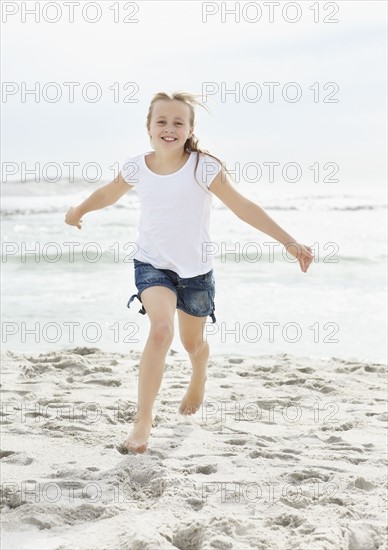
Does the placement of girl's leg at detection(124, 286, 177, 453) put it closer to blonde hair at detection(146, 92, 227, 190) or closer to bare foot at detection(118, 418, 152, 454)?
bare foot at detection(118, 418, 152, 454)

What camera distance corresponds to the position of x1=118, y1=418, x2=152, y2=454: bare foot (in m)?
3.71

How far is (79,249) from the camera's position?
14414 mm

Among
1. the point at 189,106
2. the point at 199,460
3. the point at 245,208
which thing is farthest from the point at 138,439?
the point at 189,106

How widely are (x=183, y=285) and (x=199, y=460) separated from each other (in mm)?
896

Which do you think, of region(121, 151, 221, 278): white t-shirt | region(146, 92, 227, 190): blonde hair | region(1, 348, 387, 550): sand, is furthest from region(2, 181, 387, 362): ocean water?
region(1, 348, 387, 550): sand

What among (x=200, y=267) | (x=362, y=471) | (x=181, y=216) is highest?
(x=181, y=216)

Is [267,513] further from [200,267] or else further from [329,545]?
[200,267]

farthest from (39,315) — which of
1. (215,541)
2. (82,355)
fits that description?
(215,541)

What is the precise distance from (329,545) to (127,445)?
1.33 metres

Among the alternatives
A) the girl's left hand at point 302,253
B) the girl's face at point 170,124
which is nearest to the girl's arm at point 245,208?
the girl's left hand at point 302,253

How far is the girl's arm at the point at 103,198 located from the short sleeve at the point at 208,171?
0.41 meters

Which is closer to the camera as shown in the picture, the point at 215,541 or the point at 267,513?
the point at 215,541

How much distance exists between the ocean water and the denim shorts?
29 centimetres

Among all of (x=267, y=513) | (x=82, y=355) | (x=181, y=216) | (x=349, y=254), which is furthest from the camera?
(x=349, y=254)
